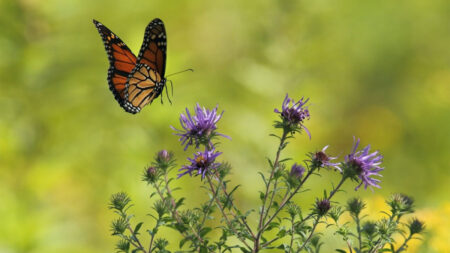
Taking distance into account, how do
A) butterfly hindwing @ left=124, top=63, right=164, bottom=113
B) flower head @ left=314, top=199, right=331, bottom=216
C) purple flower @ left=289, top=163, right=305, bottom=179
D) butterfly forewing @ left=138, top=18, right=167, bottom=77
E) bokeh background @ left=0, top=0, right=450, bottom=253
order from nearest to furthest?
flower head @ left=314, top=199, right=331, bottom=216, purple flower @ left=289, top=163, right=305, bottom=179, butterfly forewing @ left=138, top=18, right=167, bottom=77, butterfly hindwing @ left=124, top=63, right=164, bottom=113, bokeh background @ left=0, top=0, right=450, bottom=253

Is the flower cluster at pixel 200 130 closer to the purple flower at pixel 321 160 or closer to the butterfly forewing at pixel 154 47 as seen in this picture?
the purple flower at pixel 321 160

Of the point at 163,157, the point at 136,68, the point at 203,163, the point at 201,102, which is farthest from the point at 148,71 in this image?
the point at 203,163

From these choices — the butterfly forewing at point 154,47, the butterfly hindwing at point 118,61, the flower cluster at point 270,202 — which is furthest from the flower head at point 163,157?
the butterfly hindwing at point 118,61

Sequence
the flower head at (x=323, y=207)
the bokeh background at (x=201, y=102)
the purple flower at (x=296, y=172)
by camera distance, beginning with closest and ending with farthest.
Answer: the flower head at (x=323, y=207) → the purple flower at (x=296, y=172) → the bokeh background at (x=201, y=102)

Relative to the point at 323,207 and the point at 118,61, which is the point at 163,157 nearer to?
the point at 323,207

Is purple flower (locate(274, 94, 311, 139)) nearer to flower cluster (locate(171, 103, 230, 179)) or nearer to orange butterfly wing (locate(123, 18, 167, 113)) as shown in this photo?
flower cluster (locate(171, 103, 230, 179))

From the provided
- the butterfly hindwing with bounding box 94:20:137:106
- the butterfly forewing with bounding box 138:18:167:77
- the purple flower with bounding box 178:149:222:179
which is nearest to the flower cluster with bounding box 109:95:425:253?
the purple flower with bounding box 178:149:222:179
